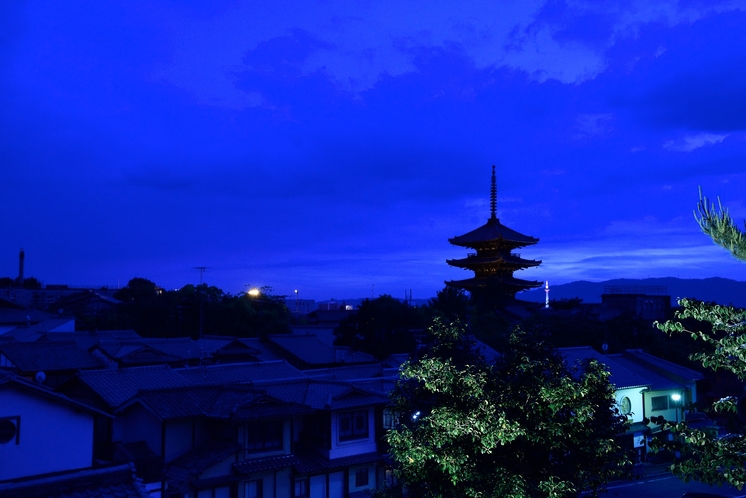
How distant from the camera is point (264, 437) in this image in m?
20.5

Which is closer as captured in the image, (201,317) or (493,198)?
(201,317)

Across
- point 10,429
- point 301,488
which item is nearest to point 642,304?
point 301,488

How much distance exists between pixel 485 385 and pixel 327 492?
13.3 meters

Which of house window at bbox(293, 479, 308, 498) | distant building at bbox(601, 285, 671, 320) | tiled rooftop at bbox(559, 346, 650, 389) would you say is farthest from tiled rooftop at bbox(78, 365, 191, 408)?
distant building at bbox(601, 285, 671, 320)

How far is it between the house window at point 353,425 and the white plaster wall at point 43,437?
8.17m

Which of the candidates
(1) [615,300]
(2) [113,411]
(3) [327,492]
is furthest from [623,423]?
(1) [615,300]

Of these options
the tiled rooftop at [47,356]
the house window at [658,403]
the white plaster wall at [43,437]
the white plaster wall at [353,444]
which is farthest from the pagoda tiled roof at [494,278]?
the white plaster wall at [43,437]

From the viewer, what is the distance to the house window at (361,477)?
2227 centimetres

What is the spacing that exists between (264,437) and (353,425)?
11.5ft

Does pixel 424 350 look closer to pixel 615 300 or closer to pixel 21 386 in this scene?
pixel 21 386

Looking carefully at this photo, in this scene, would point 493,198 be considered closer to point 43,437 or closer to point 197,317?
point 197,317

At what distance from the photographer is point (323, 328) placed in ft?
192

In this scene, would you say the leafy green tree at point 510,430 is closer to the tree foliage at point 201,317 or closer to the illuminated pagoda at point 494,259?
the tree foliage at point 201,317

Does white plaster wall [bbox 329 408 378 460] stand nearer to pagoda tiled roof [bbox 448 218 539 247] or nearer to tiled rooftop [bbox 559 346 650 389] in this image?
tiled rooftop [bbox 559 346 650 389]
